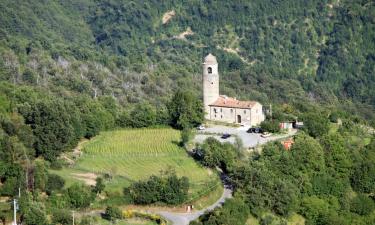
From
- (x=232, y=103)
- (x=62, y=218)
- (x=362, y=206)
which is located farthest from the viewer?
(x=232, y=103)

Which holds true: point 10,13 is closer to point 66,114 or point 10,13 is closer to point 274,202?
point 66,114

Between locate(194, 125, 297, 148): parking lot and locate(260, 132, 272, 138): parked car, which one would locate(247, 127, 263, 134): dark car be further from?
locate(260, 132, 272, 138): parked car

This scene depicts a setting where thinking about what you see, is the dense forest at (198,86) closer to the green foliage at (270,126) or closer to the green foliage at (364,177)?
the green foliage at (364,177)

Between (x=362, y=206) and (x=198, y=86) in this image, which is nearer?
(x=362, y=206)

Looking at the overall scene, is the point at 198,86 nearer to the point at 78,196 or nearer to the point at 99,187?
the point at 99,187

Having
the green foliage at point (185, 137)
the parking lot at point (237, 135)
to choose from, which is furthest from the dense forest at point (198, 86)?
the green foliage at point (185, 137)

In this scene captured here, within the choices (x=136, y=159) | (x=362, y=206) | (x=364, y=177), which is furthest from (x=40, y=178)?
(x=364, y=177)

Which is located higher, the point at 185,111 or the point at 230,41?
the point at 230,41
